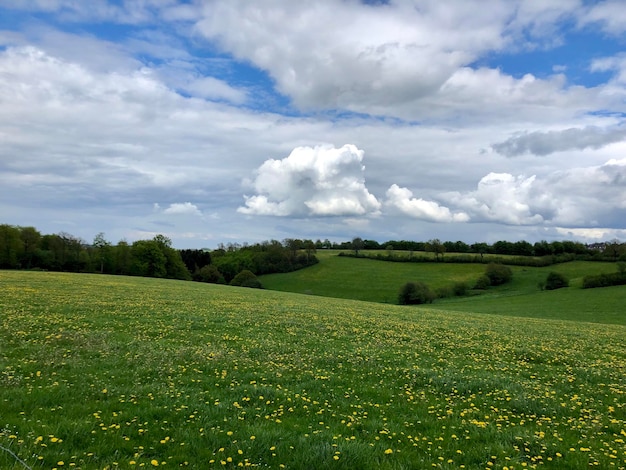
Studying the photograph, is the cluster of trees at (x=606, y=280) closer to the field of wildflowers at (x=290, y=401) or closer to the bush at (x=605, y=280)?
the bush at (x=605, y=280)

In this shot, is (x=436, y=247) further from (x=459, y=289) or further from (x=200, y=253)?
(x=200, y=253)

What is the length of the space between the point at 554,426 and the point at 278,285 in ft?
361

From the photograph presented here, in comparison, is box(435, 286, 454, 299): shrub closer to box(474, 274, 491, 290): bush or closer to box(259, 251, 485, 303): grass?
box(259, 251, 485, 303): grass

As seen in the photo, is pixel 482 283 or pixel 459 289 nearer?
pixel 459 289

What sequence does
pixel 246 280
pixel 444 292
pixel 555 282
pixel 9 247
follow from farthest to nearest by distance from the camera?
pixel 246 280 → pixel 444 292 → pixel 555 282 → pixel 9 247

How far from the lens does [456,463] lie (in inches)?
288

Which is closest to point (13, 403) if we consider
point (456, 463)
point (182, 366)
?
point (182, 366)

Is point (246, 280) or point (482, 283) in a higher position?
point (246, 280)

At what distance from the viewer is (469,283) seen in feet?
365

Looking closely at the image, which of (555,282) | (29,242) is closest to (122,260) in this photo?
(29,242)

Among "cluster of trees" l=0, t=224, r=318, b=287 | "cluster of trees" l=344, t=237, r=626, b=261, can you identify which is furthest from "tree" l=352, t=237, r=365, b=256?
"cluster of trees" l=0, t=224, r=318, b=287

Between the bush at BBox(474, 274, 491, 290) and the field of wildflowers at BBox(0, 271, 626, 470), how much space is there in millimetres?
93852

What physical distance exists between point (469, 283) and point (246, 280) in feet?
201

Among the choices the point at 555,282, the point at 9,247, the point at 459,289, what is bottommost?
the point at 459,289
